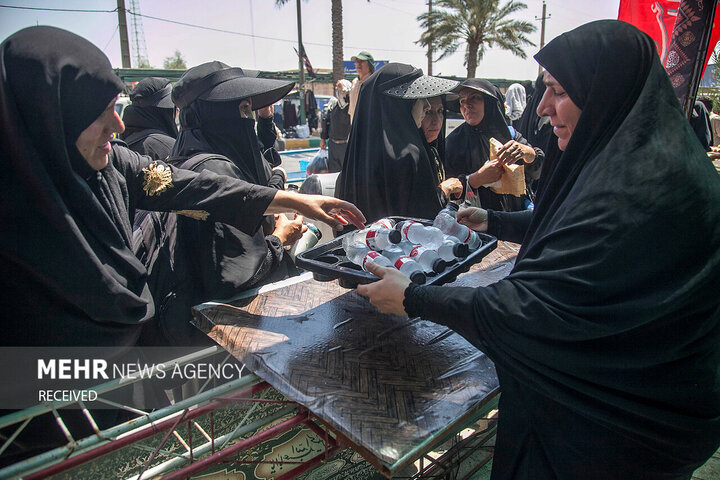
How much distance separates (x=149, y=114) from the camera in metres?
Answer: 4.08

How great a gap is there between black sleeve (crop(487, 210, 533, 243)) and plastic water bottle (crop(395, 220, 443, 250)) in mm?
426

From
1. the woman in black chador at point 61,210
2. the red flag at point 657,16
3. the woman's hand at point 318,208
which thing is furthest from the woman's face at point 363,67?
the woman in black chador at point 61,210

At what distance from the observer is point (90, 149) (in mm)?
1576

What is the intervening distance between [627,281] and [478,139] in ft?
10.1

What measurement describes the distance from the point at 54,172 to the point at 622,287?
176 cm

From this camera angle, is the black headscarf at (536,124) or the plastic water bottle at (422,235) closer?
the plastic water bottle at (422,235)

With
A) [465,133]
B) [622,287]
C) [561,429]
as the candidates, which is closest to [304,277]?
[561,429]

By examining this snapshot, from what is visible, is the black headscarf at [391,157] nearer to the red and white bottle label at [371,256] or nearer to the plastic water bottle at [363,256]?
the plastic water bottle at [363,256]

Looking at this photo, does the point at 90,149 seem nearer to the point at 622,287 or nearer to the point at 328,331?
the point at 328,331

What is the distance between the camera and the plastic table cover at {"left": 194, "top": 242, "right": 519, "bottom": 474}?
1.35 meters

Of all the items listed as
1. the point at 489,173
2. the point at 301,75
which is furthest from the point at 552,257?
the point at 301,75

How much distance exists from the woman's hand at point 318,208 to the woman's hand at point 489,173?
1483mm

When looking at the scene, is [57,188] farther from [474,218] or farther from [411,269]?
[474,218]

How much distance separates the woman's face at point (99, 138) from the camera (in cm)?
155
